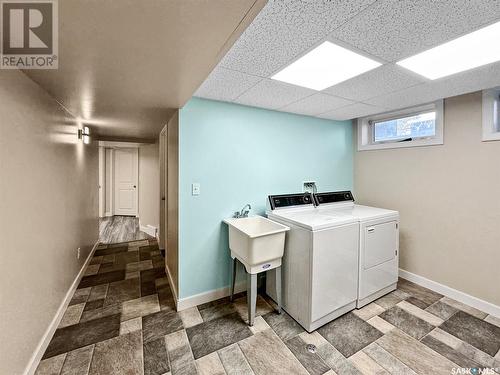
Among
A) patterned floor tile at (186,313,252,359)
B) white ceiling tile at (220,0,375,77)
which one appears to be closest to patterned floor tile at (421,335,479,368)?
patterned floor tile at (186,313,252,359)

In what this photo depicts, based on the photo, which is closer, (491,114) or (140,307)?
(491,114)

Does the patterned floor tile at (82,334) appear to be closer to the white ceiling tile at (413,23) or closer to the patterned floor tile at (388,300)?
the patterned floor tile at (388,300)

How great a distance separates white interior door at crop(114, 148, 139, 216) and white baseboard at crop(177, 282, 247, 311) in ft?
16.6

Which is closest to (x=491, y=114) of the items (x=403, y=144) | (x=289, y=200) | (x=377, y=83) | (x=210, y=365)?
(x=403, y=144)

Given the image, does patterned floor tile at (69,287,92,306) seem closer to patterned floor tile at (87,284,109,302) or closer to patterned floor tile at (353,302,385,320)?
patterned floor tile at (87,284,109,302)

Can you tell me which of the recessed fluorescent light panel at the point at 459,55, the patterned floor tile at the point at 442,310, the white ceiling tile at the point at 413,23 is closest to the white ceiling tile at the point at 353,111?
the recessed fluorescent light panel at the point at 459,55

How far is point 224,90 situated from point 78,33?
3.59 feet

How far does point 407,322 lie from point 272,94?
2.43 metres

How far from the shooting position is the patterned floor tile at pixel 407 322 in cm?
182

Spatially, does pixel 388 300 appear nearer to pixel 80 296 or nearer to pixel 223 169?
pixel 223 169

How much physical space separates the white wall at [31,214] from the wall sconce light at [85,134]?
42 centimetres

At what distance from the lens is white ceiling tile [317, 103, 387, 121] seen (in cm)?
242

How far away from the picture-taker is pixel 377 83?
1.81 metres

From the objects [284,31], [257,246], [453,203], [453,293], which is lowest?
[453,293]
